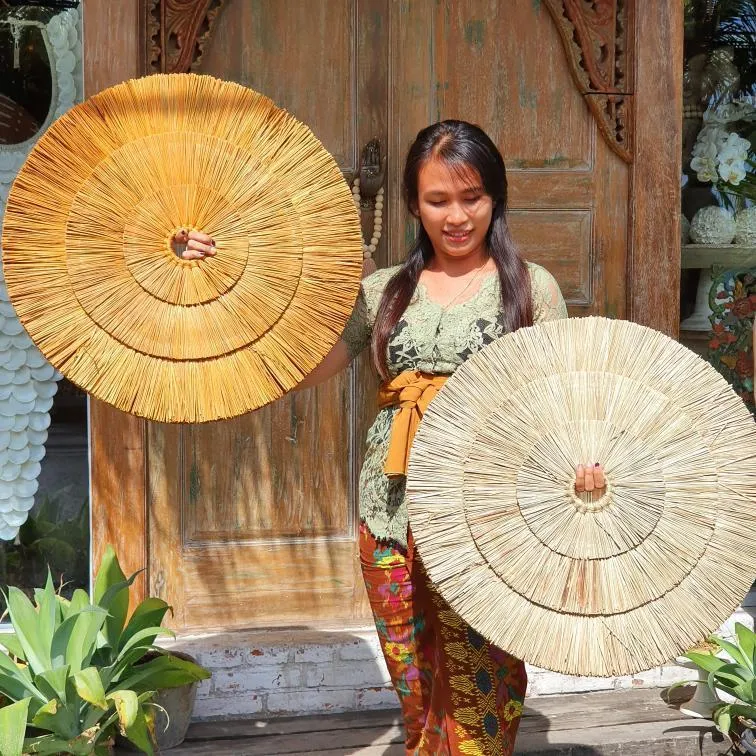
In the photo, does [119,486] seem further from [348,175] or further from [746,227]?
[746,227]

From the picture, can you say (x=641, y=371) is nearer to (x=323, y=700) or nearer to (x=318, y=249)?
(x=318, y=249)

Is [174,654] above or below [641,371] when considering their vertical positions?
below

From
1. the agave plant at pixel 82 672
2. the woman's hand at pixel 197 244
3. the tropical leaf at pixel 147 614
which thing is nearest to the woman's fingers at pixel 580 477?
the woman's hand at pixel 197 244

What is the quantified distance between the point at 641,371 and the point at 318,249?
674mm

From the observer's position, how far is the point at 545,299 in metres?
2.32

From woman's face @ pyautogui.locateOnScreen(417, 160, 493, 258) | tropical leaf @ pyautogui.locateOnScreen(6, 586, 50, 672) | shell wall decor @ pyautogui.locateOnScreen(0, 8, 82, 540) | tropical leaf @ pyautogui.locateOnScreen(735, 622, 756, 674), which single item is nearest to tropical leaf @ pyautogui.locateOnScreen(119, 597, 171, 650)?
tropical leaf @ pyautogui.locateOnScreen(6, 586, 50, 672)

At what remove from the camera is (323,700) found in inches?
131

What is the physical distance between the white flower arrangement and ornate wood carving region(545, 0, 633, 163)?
0.43 metres

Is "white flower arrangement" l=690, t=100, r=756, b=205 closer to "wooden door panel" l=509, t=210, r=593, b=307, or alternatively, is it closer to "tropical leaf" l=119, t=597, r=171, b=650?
"wooden door panel" l=509, t=210, r=593, b=307

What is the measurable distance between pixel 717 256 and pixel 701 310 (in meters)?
0.19

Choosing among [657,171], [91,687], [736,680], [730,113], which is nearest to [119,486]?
[91,687]

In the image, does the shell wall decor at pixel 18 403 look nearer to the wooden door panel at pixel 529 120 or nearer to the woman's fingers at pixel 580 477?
the wooden door panel at pixel 529 120

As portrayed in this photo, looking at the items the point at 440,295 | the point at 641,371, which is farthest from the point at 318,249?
the point at 641,371

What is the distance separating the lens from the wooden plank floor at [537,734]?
3.07 meters
